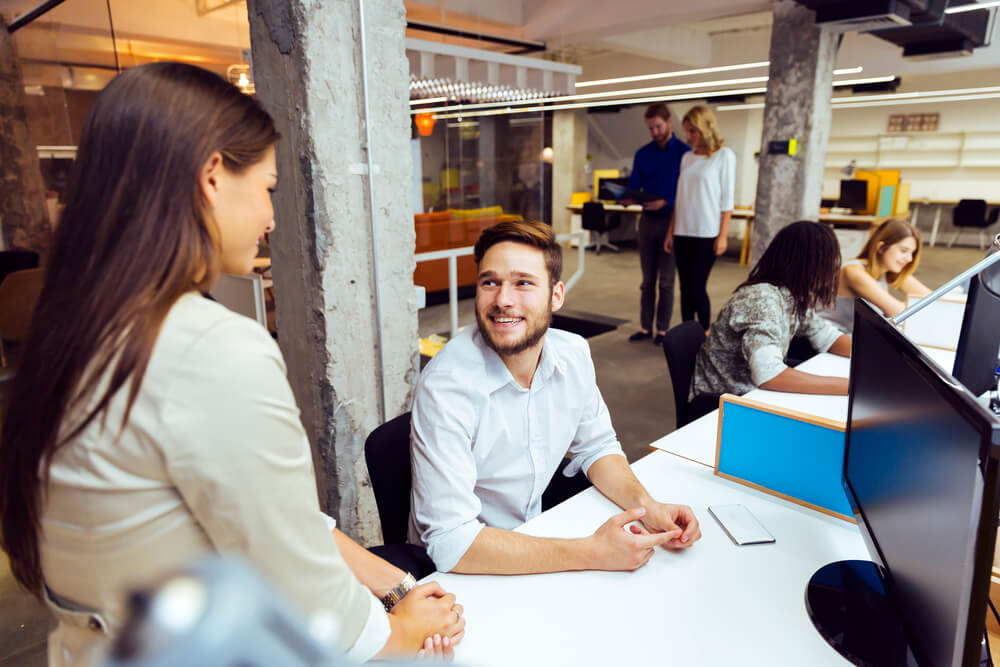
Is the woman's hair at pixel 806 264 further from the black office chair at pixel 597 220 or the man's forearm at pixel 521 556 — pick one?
the black office chair at pixel 597 220

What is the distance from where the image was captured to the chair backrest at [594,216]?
10.5 m

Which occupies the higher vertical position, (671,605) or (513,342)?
(513,342)

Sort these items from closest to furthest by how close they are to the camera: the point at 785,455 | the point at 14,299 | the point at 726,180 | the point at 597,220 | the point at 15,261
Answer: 1. the point at 785,455
2. the point at 14,299
3. the point at 726,180
4. the point at 15,261
5. the point at 597,220

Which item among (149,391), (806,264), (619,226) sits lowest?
(619,226)

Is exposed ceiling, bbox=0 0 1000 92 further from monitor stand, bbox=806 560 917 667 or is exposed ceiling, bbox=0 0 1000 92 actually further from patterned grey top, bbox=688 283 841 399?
monitor stand, bbox=806 560 917 667

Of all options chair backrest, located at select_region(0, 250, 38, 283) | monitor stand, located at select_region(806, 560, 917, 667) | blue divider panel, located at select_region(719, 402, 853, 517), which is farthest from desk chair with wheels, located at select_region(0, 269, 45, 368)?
monitor stand, located at select_region(806, 560, 917, 667)

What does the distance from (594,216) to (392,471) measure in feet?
31.2

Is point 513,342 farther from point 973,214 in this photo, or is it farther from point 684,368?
point 973,214

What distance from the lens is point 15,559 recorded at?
761mm

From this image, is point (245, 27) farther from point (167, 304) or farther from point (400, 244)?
point (167, 304)

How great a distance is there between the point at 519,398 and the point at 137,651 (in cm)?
135

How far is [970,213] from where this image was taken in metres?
10.3

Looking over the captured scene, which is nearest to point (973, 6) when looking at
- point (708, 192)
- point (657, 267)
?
point (708, 192)

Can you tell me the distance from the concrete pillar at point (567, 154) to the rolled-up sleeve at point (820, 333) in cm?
973
